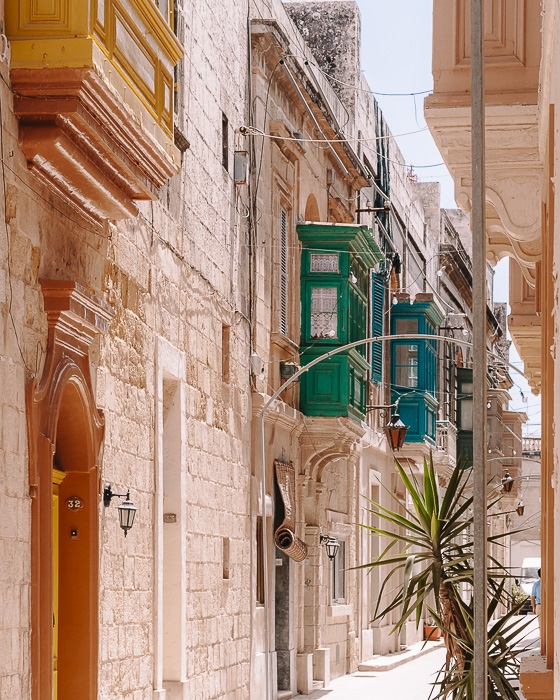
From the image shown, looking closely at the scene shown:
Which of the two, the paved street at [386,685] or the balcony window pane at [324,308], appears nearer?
the paved street at [386,685]

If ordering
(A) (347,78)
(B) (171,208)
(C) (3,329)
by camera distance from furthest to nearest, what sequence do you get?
(A) (347,78) → (B) (171,208) → (C) (3,329)

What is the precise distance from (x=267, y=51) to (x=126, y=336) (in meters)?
8.51

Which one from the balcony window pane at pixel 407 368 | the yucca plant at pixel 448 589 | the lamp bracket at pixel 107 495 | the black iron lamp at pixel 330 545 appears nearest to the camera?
the yucca plant at pixel 448 589

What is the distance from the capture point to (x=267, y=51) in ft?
64.7

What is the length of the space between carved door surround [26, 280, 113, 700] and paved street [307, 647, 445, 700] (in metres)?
9.23

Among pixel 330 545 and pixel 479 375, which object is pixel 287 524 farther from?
pixel 479 375

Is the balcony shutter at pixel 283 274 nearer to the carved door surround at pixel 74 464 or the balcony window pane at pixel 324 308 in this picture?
the balcony window pane at pixel 324 308

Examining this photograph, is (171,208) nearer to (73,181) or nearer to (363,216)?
(73,181)

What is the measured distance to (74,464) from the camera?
10867 millimetres

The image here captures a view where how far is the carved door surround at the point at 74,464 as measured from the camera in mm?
9820

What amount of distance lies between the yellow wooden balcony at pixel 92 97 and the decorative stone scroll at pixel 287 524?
10.0 metres

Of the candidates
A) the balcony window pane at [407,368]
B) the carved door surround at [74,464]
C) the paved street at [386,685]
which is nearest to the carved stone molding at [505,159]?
the carved door surround at [74,464]

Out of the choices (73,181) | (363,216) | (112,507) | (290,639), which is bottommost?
(290,639)

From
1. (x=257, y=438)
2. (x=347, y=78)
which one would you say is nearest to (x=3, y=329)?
(x=257, y=438)
